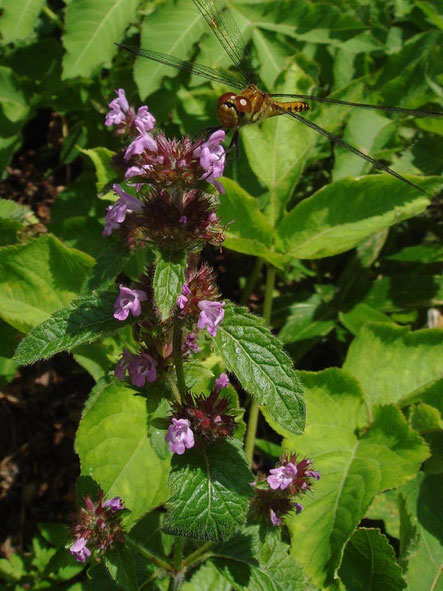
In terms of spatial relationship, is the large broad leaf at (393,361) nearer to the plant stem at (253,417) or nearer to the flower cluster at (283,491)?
the plant stem at (253,417)

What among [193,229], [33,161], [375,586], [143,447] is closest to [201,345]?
[143,447]

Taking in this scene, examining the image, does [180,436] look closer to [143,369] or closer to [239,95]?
[143,369]

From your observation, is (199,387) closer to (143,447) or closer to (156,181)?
(143,447)

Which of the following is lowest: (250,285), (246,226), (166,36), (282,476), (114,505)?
(114,505)

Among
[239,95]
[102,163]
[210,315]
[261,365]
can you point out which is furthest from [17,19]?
[261,365]

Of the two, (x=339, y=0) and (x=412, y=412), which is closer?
(x=412, y=412)
